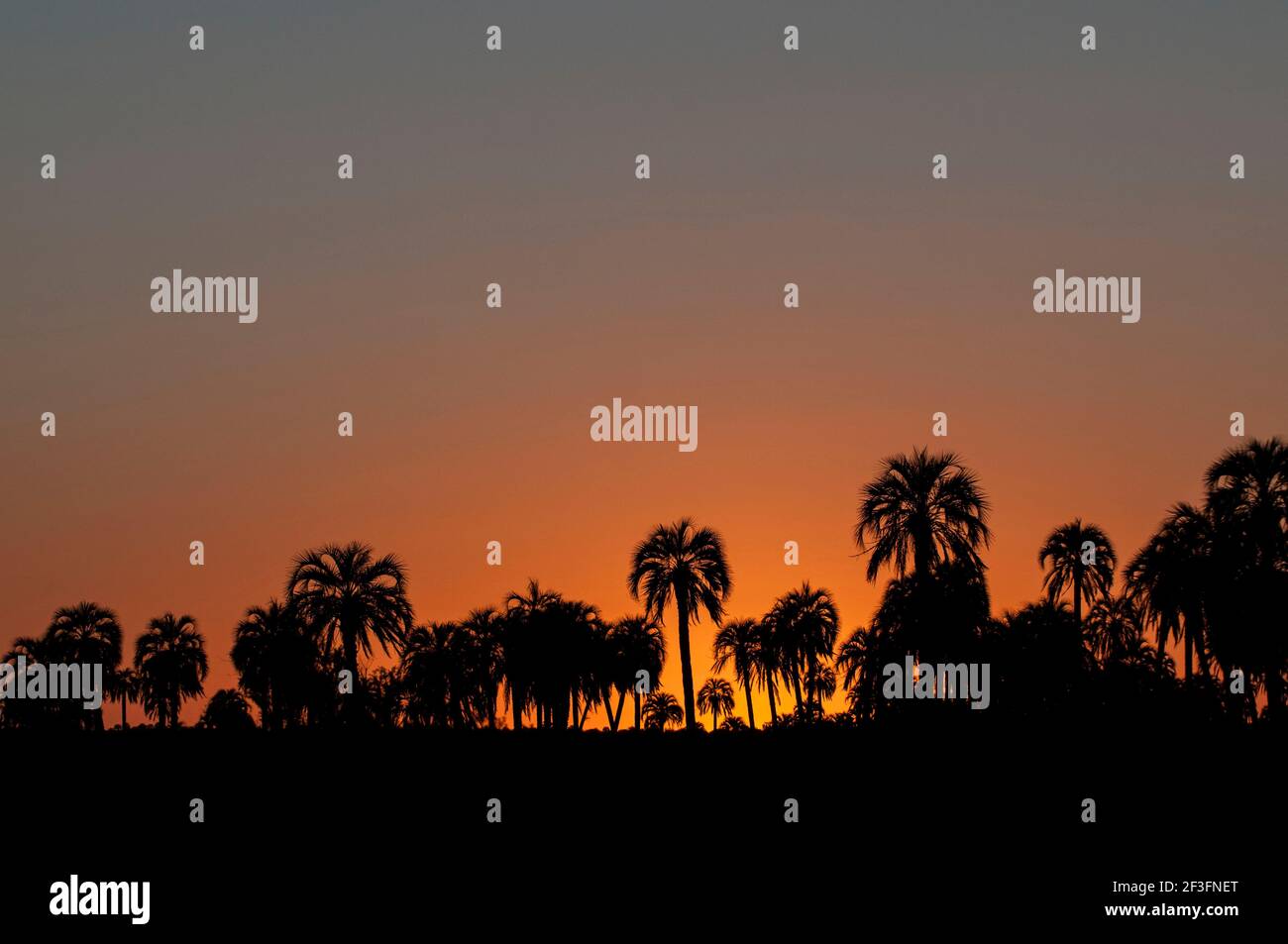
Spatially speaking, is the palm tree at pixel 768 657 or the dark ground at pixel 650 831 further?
the palm tree at pixel 768 657

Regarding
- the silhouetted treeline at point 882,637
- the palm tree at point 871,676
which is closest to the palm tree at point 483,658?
the silhouetted treeline at point 882,637

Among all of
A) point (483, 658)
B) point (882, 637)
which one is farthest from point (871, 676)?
point (483, 658)

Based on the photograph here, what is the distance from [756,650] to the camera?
98312 mm

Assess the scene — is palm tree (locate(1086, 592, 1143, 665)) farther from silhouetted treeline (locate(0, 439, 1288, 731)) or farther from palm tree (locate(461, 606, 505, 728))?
palm tree (locate(461, 606, 505, 728))

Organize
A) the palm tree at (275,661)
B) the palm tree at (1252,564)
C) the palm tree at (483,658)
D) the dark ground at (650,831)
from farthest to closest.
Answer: the palm tree at (483,658) < the palm tree at (275,661) < the palm tree at (1252,564) < the dark ground at (650,831)

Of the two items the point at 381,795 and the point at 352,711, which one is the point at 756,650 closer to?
the point at 352,711

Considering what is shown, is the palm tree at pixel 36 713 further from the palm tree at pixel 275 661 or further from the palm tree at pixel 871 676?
the palm tree at pixel 871 676

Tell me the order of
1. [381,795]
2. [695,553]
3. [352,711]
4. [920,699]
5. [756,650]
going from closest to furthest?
[381,795], [920,699], [352,711], [695,553], [756,650]

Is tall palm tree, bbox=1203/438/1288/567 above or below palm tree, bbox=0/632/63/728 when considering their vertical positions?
above

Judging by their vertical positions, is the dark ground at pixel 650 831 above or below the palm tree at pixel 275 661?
below

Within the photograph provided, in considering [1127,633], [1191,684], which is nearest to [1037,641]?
[1191,684]

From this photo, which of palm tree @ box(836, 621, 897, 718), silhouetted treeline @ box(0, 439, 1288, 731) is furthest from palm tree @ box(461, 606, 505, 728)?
palm tree @ box(836, 621, 897, 718)
